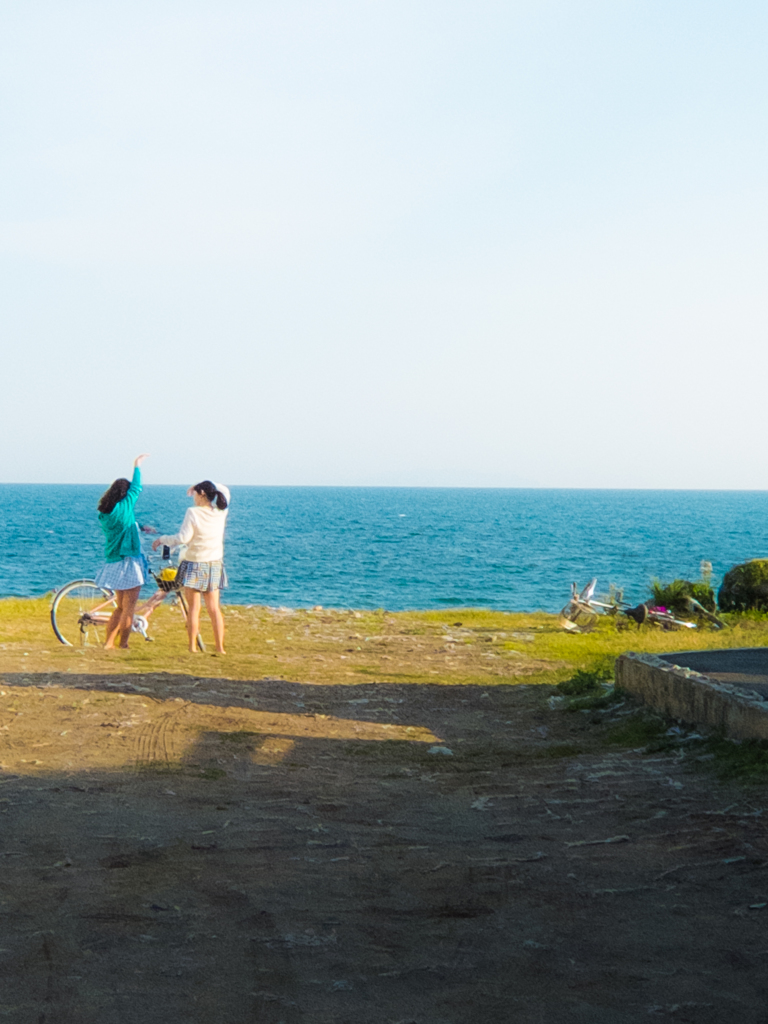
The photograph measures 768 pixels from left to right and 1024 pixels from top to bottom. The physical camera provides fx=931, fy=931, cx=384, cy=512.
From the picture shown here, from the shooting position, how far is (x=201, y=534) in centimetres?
1087

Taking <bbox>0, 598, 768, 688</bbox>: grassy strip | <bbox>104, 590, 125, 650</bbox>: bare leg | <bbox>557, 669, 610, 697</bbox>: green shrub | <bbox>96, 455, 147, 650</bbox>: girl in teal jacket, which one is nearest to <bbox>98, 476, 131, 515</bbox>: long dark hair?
<bbox>96, 455, 147, 650</bbox>: girl in teal jacket

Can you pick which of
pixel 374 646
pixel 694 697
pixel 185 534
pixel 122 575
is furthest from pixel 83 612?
pixel 694 697

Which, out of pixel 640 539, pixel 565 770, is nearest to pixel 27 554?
pixel 640 539

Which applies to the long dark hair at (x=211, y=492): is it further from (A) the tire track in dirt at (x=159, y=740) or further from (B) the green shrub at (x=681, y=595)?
(B) the green shrub at (x=681, y=595)

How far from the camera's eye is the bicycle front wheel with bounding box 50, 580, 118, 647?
11867 millimetres

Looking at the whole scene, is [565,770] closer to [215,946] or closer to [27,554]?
[215,946]

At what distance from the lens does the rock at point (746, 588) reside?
62.4 ft

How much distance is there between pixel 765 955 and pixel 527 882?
3.63ft

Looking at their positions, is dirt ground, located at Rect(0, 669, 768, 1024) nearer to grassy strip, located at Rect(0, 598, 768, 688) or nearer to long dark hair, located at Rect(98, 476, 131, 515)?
grassy strip, located at Rect(0, 598, 768, 688)

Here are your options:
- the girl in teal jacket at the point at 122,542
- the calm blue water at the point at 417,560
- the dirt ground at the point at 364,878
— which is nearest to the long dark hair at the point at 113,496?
the girl in teal jacket at the point at 122,542

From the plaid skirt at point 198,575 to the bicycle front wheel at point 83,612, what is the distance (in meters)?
1.29

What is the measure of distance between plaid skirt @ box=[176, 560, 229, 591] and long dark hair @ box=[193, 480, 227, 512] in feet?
2.29

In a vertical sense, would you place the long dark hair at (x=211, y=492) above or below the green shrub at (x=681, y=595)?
above

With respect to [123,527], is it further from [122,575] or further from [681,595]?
[681,595]
